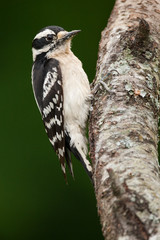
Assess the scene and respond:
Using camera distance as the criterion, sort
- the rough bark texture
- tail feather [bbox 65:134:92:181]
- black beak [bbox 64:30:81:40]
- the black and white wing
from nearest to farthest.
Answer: the rough bark texture, tail feather [bbox 65:134:92:181], the black and white wing, black beak [bbox 64:30:81:40]

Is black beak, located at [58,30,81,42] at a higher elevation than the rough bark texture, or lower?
lower

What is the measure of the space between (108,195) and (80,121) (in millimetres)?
1589

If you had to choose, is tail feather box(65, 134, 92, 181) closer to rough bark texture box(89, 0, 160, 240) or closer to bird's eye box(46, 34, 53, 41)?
rough bark texture box(89, 0, 160, 240)

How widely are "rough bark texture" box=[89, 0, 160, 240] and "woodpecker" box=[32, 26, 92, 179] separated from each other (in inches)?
13.1

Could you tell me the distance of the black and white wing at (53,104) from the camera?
3.23 metres

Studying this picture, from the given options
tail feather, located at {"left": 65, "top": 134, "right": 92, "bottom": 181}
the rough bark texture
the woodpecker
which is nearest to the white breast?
the woodpecker

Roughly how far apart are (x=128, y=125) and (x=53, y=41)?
1734 millimetres

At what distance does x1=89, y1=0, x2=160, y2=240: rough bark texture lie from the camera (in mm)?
1462

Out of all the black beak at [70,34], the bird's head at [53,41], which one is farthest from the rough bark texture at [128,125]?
the bird's head at [53,41]

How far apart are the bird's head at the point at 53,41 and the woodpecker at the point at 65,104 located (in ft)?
0.25

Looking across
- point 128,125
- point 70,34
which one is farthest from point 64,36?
point 128,125

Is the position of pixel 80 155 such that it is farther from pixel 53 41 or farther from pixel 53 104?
pixel 53 41

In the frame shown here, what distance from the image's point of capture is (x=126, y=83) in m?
2.52

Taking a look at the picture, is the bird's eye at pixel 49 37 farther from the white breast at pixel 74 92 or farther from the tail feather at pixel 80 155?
the tail feather at pixel 80 155
